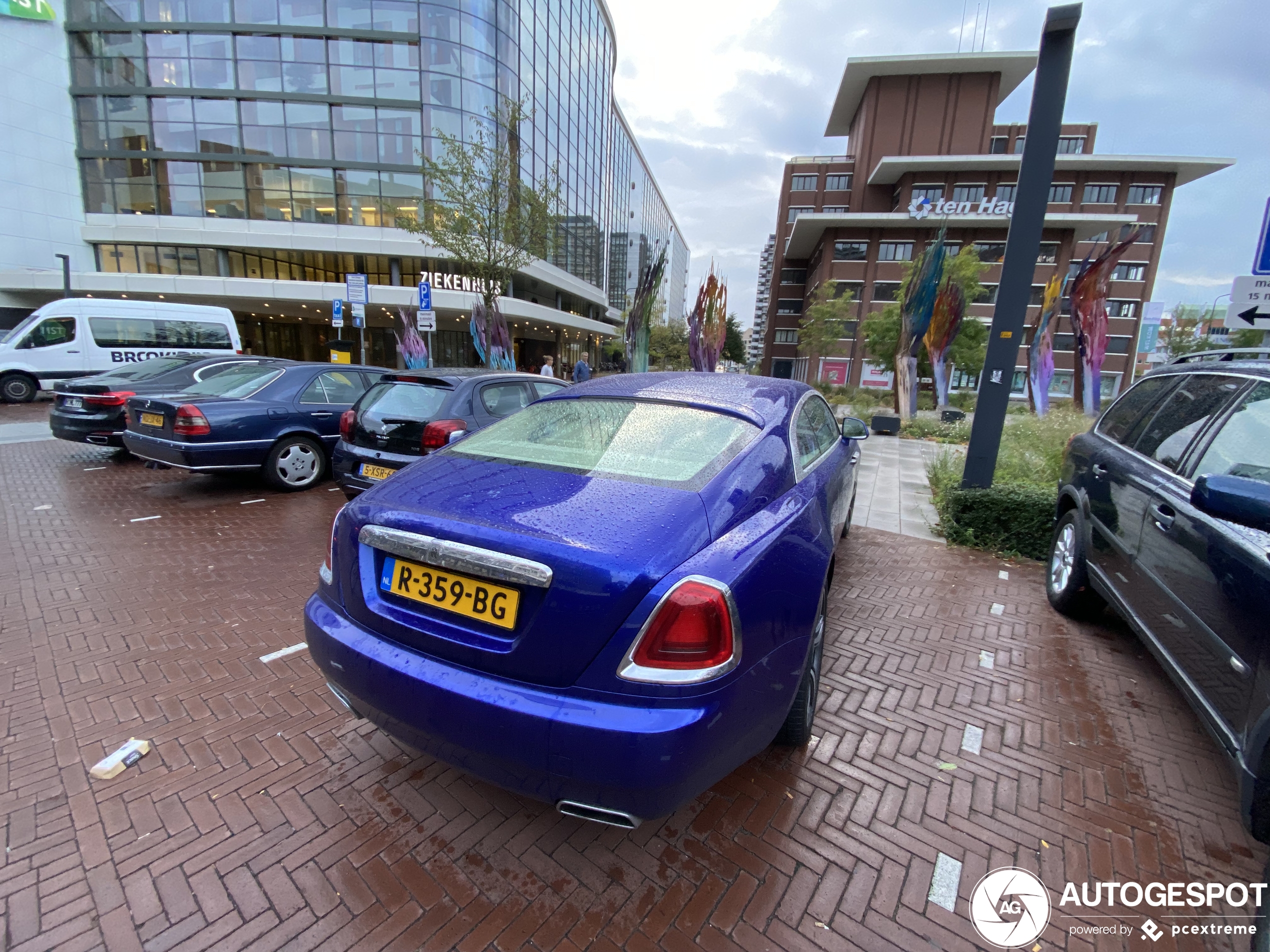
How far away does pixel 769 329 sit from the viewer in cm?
6088

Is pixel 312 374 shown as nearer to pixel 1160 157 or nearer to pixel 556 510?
pixel 556 510

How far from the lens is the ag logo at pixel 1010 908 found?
167cm

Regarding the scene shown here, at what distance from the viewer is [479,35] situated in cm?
2878

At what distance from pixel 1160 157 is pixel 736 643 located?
6178 cm

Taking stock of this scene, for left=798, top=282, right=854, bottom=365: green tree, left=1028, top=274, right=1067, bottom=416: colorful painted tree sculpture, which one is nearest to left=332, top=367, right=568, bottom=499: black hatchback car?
left=1028, top=274, right=1067, bottom=416: colorful painted tree sculpture

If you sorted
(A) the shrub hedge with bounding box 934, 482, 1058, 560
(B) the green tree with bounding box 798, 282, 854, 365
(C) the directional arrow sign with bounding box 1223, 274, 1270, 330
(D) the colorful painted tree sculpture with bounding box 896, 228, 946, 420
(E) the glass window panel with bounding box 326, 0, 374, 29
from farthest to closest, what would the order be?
(B) the green tree with bounding box 798, 282, 854, 365, (E) the glass window panel with bounding box 326, 0, 374, 29, (D) the colorful painted tree sculpture with bounding box 896, 228, 946, 420, (A) the shrub hedge with bounding box 934, 482, 1058, 560, (C) the directional arrow sign with bounding box 1223, 274, 1270, 330

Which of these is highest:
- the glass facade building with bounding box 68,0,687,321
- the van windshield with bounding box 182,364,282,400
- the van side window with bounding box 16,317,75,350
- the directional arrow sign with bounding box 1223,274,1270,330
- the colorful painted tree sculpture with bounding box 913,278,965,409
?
the glass facade building with bounding box 68,0,687,321

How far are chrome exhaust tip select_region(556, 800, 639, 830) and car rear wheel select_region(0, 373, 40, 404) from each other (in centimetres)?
1870

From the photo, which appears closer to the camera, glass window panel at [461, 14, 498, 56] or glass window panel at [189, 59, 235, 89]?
glass window panel at [189, 59, 235, 89]

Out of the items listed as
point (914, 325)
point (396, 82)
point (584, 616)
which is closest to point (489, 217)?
point (914, 325)

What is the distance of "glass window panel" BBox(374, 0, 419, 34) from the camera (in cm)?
2764

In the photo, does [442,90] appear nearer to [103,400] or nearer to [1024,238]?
[103,400]

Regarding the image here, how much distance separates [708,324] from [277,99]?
91.9 feet

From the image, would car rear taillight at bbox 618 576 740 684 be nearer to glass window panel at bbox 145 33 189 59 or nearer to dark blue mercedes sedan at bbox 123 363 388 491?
dark blue mercedes sedan at bbox 123 363 388 491
